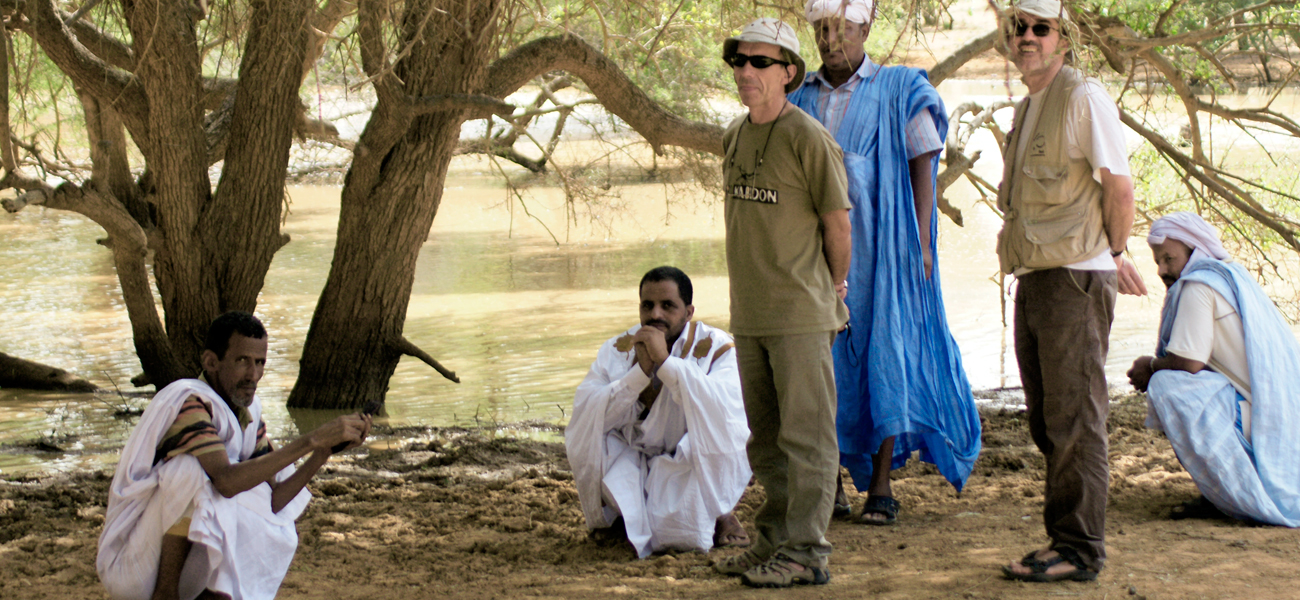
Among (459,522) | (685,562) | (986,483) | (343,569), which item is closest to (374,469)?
(459,522)

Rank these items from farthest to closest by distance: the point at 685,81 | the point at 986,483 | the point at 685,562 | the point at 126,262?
the point at 685,81 → the point at 126,262 → the point at 986,483 → the point at 685,562

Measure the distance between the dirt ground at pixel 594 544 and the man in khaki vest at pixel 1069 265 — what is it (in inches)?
7.5

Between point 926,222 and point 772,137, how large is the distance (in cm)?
104

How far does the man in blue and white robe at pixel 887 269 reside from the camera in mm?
3941

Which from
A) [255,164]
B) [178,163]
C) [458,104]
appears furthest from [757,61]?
[178,163]

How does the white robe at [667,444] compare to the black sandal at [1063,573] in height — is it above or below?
above

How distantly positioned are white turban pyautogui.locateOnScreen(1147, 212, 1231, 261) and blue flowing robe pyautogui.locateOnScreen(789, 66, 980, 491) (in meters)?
0.78

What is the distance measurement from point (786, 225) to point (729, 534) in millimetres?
1156

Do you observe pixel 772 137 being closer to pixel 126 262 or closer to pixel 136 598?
pixel 136 598

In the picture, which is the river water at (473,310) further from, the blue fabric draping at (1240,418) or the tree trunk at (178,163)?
the blue fabric draping at (1240,418)

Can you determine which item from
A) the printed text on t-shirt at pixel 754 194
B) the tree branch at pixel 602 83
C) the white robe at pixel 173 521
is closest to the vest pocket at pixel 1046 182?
the printed text on t-shirt at pixel 754 194

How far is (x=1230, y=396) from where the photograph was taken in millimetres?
3781

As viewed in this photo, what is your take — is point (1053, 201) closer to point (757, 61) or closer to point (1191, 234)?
point (757, 61)

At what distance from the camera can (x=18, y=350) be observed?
9445mm
